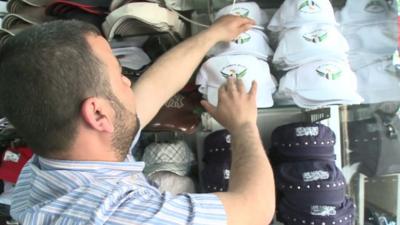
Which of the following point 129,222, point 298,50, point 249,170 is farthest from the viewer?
point 298,50

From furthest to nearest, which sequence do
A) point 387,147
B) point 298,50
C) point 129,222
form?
1. point 387,147
2. point 298,50
3. point 129,222

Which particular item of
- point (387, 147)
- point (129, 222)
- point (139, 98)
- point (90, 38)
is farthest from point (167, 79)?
point (387, 147)

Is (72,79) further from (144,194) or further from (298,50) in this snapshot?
(298,50)

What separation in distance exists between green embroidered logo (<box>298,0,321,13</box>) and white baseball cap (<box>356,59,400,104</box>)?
0.18 metres

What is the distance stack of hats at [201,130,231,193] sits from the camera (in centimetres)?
95

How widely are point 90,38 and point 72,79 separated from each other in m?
0.08

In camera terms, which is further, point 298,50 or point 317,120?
point 317,120

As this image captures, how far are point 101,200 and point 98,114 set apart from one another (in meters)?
0.14

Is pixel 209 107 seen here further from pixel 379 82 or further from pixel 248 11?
pixel 379 82

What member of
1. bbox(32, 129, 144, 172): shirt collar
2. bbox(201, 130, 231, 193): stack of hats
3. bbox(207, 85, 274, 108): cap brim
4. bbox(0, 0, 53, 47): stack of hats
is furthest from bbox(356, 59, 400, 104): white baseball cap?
bbox(0, 0, 53, 47): stack of hats

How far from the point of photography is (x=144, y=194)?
66 centimetres

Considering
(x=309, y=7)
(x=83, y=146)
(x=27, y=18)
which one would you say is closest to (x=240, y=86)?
(x=309, y=7)

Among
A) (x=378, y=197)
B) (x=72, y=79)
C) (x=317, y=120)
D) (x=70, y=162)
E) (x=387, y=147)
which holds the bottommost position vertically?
(x=378, y=197)

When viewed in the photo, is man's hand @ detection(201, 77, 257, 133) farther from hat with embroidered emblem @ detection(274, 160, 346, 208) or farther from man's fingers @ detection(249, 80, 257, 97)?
hat with embroidered emblem @ detection(274, 160, 346, 208)
